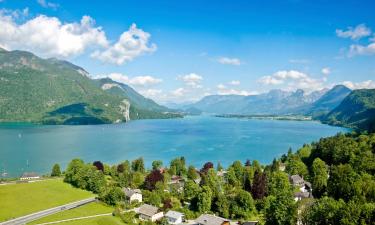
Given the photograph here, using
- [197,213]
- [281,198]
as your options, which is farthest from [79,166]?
[281,198]

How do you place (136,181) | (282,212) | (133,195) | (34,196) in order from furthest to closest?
(136,181)
(34,196)
(133,195)
(282,212)

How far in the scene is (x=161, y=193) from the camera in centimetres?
5409

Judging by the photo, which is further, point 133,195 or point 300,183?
point 300,183

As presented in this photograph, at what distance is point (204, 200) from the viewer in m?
47.7

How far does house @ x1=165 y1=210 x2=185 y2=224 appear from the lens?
44.6 m

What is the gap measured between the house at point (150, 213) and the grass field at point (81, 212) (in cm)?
476

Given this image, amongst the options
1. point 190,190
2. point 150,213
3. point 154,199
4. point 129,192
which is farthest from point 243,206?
point 129,192

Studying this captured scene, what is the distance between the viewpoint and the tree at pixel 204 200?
47.8 metres

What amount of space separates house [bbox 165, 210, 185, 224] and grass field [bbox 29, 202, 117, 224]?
869 cm

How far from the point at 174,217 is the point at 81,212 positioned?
12.9 m

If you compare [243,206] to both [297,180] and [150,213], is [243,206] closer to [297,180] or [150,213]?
[150,213]

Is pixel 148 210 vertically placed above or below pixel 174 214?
above

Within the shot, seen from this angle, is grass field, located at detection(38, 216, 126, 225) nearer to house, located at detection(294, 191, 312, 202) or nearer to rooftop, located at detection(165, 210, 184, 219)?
rooftop, located at detection(165, 210, 184, 219)

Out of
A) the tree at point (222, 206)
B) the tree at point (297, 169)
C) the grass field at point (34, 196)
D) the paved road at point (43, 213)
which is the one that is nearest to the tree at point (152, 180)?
the paved road at point (43, 213)
